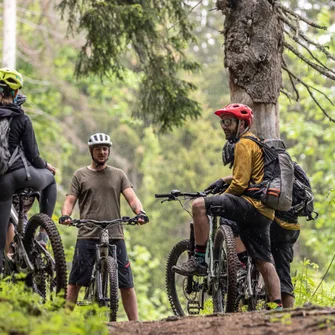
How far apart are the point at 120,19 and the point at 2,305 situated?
8004 millimetres

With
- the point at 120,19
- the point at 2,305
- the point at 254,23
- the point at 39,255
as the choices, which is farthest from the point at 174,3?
the point at 2,305

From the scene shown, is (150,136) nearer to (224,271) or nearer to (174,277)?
(174,277)

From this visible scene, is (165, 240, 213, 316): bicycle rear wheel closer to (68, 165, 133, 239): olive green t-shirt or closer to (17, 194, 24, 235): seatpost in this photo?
(68, 165, 133, 239): olive green t-shirt

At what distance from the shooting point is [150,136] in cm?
4047

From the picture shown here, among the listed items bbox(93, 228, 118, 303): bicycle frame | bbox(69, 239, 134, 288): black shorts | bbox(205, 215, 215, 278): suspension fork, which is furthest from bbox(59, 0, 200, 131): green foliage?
bbox(205, 215, 215, 278): suspension fork

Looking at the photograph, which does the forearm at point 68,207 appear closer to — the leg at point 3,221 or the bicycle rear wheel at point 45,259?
the bicycle rear wheel at point 45,259

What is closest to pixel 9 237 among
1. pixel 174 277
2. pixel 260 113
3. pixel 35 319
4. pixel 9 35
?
pixel 174 277

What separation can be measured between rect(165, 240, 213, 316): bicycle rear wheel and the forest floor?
2195 mm

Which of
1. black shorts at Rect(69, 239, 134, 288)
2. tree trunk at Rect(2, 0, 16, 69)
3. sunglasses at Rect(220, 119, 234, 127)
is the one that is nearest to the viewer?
sunglasses at Rect(220, 119, 234, 127)

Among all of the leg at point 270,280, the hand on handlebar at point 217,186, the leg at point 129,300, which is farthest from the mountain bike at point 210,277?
the leg at point 129,300

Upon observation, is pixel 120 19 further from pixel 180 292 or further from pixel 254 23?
pixel 180 292

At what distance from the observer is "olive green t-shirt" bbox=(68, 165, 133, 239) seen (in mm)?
9211

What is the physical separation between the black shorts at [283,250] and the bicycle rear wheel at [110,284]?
73.5 inches

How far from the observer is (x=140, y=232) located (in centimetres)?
3825
